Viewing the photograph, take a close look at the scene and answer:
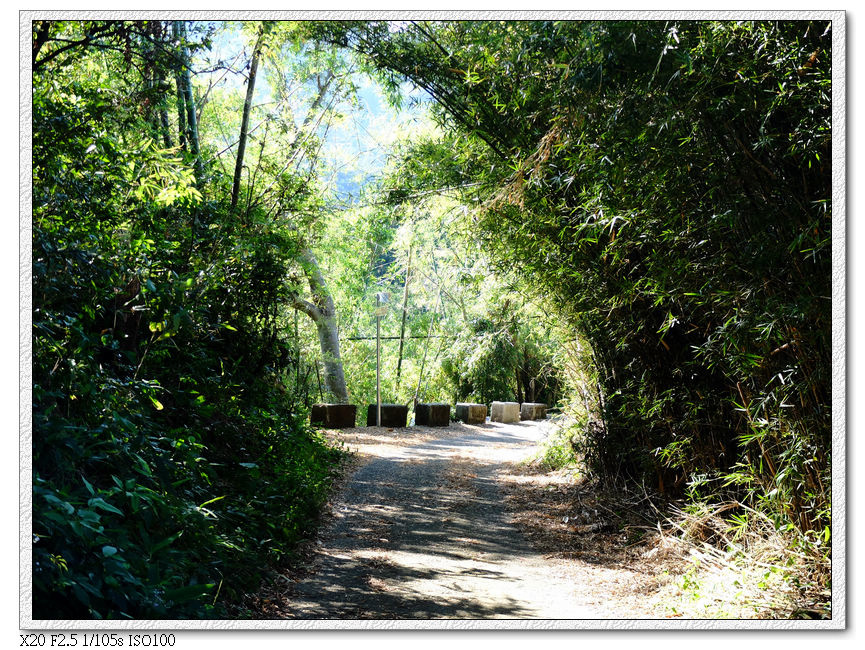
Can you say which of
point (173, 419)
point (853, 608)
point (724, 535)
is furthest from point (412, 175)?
point (853, 608)

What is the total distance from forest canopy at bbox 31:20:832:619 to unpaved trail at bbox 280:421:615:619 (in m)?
0.31

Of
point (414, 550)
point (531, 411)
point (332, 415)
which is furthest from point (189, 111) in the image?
point (531, 411)

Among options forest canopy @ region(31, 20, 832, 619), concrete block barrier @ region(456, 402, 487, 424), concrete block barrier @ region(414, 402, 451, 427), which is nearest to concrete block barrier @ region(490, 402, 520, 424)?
concrete block barrier @ region(456, 402, 487, 424)

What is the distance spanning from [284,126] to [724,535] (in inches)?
177

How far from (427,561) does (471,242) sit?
102 inches

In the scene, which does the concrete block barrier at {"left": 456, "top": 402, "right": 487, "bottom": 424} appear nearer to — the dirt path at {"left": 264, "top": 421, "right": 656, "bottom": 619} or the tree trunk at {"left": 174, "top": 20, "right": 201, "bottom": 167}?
the dirt path at {"left": 264, "top": 421, "right": 656, "bottom": 619}

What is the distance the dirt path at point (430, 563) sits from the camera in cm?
244

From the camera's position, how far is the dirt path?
244 cm

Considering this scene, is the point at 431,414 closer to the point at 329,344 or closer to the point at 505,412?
the point at 505,412

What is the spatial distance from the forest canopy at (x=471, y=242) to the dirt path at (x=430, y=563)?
0.92ft

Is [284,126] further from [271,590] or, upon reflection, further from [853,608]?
[853,608]

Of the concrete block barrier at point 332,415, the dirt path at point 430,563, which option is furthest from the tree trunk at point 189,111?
the concrete block barrier at point 332,415

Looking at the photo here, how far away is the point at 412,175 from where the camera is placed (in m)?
4.87

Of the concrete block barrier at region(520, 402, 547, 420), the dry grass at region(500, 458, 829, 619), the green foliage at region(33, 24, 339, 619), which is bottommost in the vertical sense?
the concrete block barrier at region(520, 402, 547, 420)
